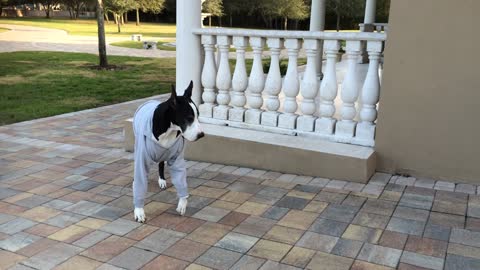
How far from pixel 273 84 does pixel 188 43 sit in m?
1.06

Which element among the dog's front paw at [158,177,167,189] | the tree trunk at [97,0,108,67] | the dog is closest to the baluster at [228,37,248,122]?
the dog's front paw at [158,177,167,189]

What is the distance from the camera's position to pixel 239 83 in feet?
16.2

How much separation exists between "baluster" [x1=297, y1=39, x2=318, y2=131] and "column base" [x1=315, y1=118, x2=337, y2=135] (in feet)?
0.20

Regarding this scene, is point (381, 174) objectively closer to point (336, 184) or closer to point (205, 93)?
point (336, 184)

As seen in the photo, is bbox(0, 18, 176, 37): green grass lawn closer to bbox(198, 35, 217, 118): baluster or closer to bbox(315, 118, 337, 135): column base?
bbox(198, 35, 217, 118): baluster

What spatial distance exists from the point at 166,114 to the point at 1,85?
8.73m

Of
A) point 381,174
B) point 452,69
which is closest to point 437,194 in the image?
point 381,174

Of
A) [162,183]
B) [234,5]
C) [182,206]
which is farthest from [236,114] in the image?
[234,5]

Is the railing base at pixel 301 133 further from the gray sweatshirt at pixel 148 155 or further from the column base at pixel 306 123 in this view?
the gray sweatshirt at pixel 148 155

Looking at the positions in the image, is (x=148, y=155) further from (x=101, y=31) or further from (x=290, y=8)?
(x=290, y=8)

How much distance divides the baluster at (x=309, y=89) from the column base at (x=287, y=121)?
0.17 feet

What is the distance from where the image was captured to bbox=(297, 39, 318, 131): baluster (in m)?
4.51

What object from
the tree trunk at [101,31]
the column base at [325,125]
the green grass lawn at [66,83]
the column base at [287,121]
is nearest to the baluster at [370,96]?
the column base at [325,125]

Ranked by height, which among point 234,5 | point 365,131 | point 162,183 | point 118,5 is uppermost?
point 234,5
